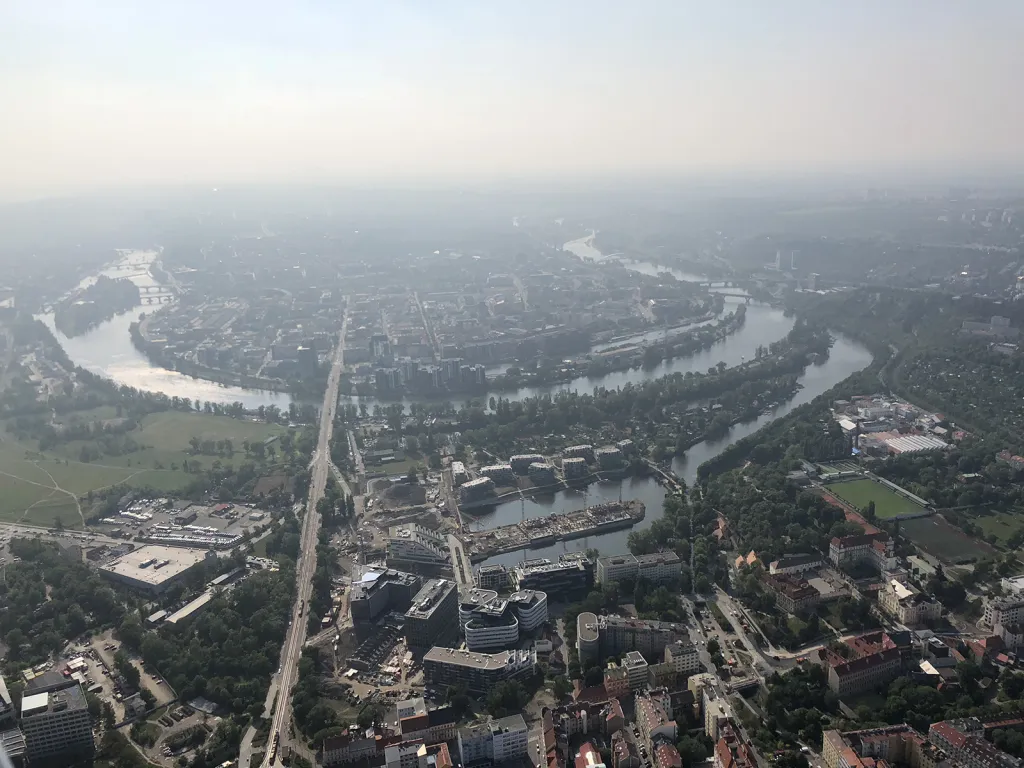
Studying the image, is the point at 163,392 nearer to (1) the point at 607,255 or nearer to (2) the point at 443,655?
(2) the point at 443,655

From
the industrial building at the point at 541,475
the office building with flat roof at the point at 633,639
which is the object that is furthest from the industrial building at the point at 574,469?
Answer: the office building with flat roof at the point at 633,639

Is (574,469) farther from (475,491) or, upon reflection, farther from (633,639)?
(633,639)

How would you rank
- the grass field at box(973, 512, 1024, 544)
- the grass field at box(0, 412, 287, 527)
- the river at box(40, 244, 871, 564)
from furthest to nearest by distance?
the grass field at box(0, 412, 287, 527) < the river at box(40, 244, 871, 564) < the grass field at box(973, 512, 1024, 544)

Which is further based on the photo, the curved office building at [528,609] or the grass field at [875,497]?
the grass field at [875,497]

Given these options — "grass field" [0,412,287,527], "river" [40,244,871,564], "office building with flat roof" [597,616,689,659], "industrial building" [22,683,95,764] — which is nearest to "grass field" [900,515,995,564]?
"river" [40,244,871,564]

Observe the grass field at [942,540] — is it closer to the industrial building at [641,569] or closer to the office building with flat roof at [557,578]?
the industrial building at [641,569]

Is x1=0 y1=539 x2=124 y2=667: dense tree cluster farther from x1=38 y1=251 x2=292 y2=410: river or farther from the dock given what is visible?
x1=38 y1=251 x2=292 y2=410: river
